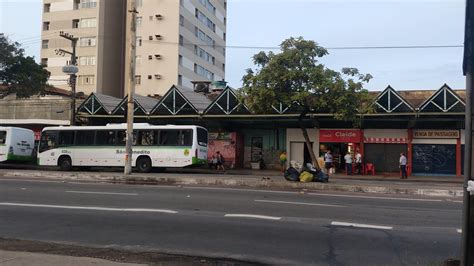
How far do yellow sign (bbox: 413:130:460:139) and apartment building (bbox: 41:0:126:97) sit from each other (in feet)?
158

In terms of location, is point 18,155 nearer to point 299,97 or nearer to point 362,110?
point 299,97

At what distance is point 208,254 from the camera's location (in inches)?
298

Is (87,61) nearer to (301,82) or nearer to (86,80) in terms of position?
(86,80)

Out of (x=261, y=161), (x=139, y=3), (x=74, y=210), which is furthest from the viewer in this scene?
(x=139, y=3)

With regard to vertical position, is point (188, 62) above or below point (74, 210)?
above

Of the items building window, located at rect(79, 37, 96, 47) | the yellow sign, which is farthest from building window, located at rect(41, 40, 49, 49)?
the yellow sign

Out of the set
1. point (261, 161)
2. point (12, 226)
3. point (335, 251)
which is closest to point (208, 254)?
point (335, 251)

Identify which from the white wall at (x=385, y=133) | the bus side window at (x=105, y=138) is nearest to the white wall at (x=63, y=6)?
the bus side window at (x=105, y=138)

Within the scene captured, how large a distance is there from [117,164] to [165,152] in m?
3.01

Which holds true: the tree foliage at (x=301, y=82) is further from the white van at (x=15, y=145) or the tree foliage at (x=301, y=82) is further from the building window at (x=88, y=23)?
the building window at (x=88, y=23)

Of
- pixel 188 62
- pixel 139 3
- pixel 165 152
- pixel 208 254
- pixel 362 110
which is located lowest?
pixel 208 254

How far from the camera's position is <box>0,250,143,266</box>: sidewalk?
6270 mm

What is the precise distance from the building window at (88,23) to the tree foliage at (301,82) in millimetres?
50203

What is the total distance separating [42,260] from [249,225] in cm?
452
